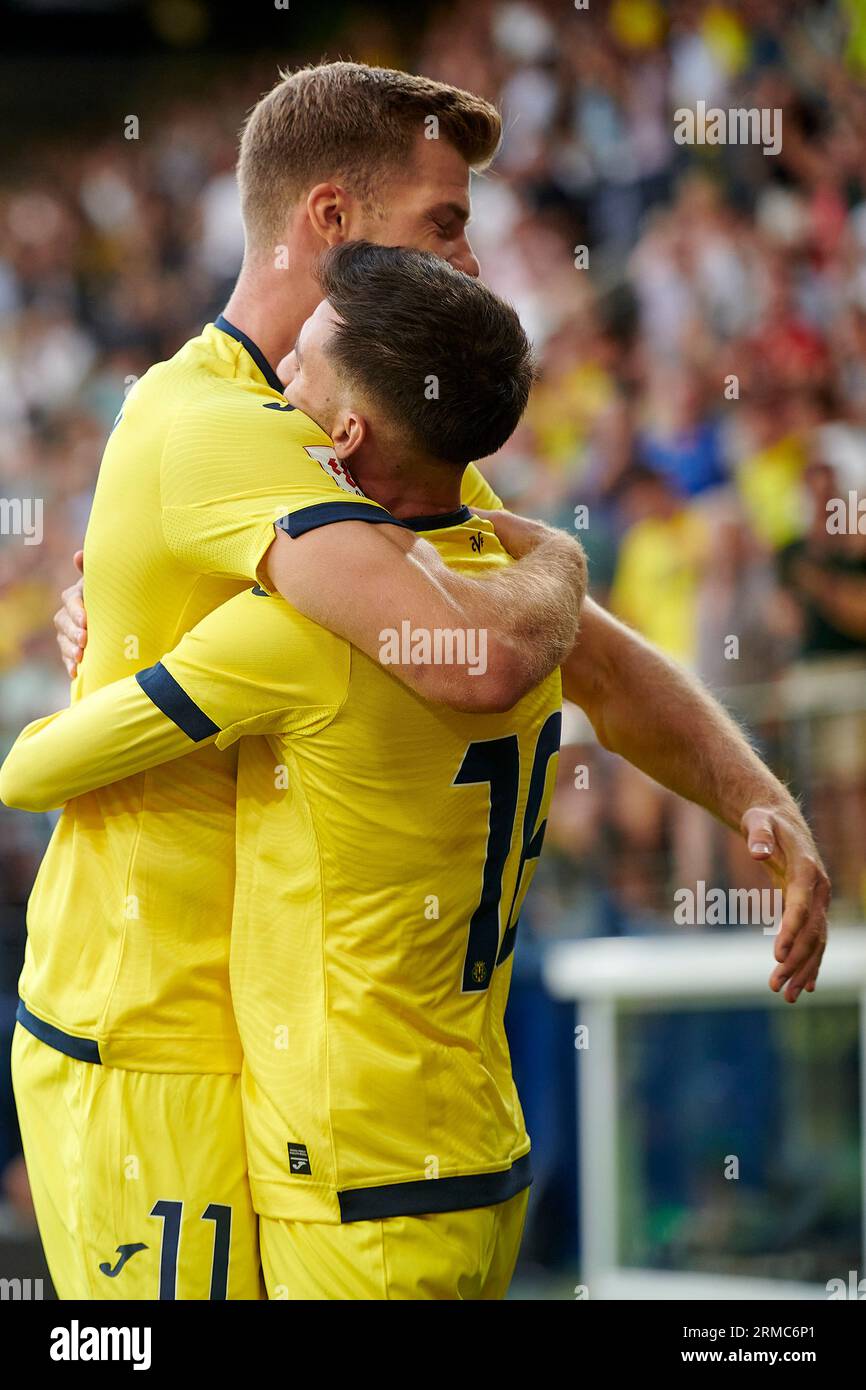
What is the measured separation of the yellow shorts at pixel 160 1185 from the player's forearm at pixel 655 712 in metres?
0.74

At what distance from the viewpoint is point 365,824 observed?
167 centimetres

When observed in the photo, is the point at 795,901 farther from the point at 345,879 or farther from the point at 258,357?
the point at 258,357

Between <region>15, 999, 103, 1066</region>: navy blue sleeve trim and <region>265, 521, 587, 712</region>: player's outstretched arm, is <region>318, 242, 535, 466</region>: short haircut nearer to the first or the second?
<region>265, 521, 587, 712</region>: player's outstretched arm

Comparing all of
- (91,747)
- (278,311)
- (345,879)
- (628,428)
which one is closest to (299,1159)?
(345,879)

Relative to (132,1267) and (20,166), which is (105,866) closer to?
(132,1267)

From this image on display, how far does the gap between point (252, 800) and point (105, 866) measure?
0.21 metres

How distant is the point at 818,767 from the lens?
441 cm

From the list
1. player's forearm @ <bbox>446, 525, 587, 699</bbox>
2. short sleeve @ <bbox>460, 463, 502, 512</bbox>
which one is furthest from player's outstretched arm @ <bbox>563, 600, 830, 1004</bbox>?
player's forearm @ <bbox>446, 525, 587, 699</bbox>

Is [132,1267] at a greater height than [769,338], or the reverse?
[769,338]

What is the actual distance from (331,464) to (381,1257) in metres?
0.85

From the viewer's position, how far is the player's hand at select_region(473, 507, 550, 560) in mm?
1857

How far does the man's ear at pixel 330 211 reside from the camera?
1920mm

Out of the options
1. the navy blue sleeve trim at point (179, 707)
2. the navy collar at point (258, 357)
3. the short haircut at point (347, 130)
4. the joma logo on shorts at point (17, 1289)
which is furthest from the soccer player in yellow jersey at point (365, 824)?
the joma logo on shorts at point (17, 1289)

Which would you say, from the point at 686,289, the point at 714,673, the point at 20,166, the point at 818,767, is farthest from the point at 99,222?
the point at 818,767
